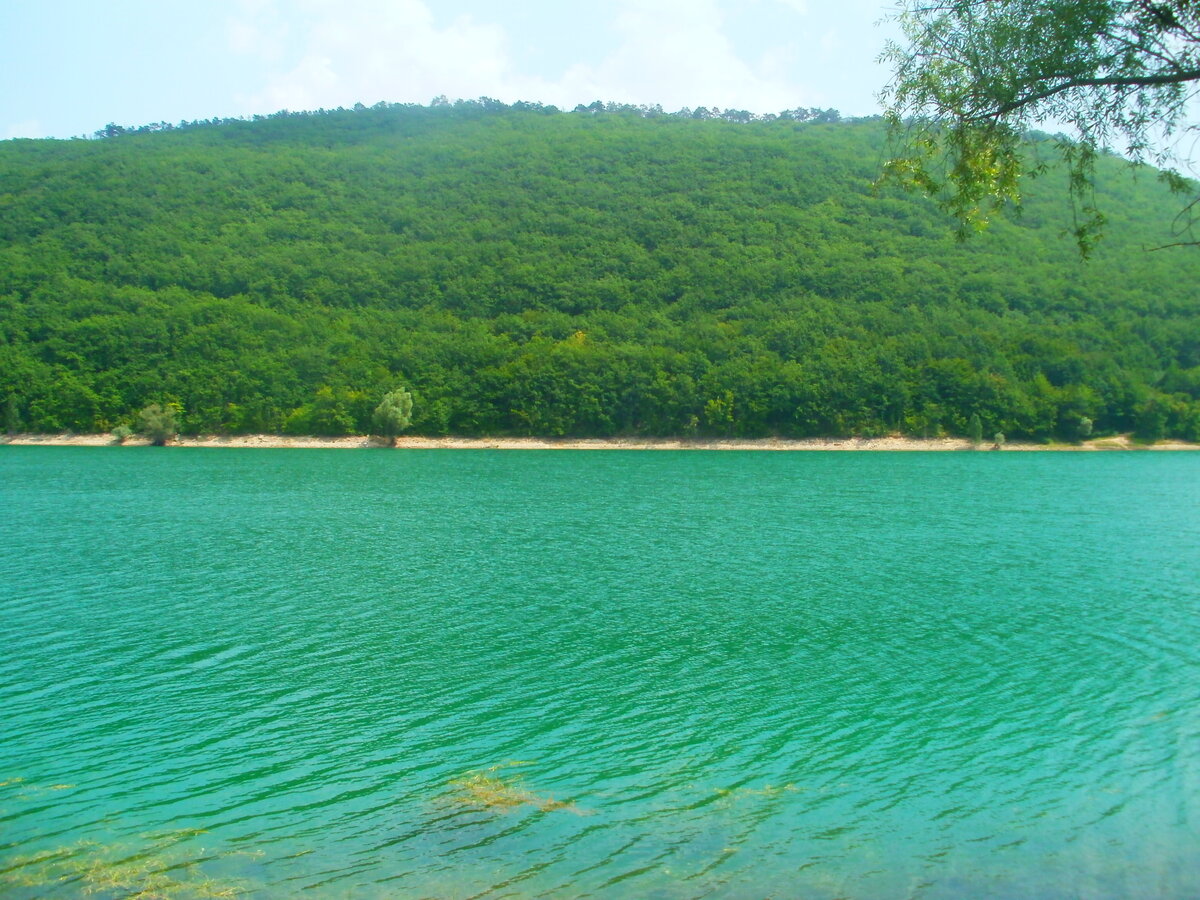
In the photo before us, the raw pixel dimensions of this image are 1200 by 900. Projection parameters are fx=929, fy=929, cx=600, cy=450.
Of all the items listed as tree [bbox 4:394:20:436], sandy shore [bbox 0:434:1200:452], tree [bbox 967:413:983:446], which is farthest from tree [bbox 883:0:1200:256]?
tree [bbox 4:394:20:436]

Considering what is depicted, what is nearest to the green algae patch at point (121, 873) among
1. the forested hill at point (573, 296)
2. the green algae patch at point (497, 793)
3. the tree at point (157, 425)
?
the green algae patch at point (497, 793)

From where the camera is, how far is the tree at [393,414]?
77.6 m

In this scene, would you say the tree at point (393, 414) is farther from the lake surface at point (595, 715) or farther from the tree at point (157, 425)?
the lake surface at point (595, 715)

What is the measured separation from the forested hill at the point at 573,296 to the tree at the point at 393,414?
132 inches

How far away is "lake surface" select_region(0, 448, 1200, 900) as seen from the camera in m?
7.79

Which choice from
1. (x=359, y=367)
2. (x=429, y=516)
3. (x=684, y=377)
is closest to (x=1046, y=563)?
(x=429, y=516)

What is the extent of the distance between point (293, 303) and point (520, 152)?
52560 mm

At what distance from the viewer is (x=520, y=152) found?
139375 millimetres

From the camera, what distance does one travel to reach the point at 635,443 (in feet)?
266

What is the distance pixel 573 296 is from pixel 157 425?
45793 mm

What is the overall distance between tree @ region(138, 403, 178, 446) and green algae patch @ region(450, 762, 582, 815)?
75.7 meters

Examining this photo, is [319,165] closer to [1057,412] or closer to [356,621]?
[1057,412]

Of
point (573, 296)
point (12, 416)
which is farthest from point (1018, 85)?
point (573, 296)

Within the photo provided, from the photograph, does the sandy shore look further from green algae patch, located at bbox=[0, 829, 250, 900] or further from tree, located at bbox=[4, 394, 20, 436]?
green algae patch, located at bbox=[0, 829, 250, 900]
